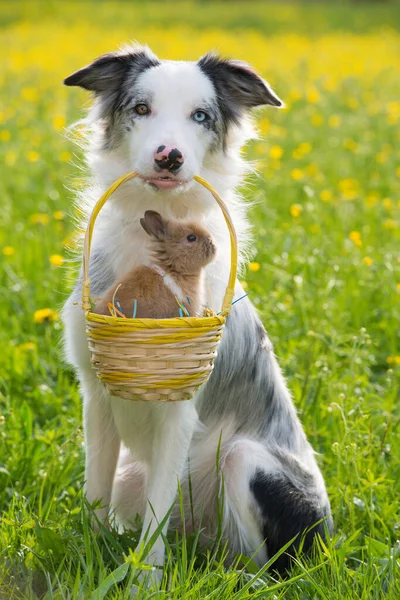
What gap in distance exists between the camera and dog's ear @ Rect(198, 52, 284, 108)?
10.7ft

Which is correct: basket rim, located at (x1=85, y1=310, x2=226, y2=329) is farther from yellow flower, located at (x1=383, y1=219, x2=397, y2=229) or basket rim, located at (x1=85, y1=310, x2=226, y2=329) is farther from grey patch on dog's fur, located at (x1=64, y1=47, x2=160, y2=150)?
yellow flower, located at (x1=383, y1=219, x2=397, y2=229)

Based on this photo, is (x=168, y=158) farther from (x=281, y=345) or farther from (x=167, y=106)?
(x=281, y=345)

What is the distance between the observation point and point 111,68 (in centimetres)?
325

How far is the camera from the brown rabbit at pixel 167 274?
9.43ft

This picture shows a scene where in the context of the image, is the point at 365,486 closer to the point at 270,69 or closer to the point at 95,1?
the point at 270,69

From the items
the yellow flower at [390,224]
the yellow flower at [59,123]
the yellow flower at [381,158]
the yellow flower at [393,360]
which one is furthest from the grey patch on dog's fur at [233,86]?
the yellow flower at [59,123]

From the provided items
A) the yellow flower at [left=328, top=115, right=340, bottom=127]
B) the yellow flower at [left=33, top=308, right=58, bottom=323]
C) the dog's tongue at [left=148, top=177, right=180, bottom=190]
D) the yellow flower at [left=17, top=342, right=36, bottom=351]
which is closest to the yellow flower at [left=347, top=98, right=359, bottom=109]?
the yellow flower at [left=328, top=115, right=340, bottom=127]

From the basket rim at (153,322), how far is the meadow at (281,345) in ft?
2.21

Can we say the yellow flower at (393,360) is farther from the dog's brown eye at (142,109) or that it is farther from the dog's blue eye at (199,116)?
the dog's brown eye at (142,109)

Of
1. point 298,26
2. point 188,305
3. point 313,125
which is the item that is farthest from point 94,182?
point 298,26

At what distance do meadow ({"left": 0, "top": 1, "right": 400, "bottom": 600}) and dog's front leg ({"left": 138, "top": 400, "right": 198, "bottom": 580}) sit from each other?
14 cm

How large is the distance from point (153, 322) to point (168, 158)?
0.58m

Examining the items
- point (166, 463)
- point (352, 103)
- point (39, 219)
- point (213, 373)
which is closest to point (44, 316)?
point (39, 219)

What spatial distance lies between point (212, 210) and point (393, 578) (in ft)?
4.79
